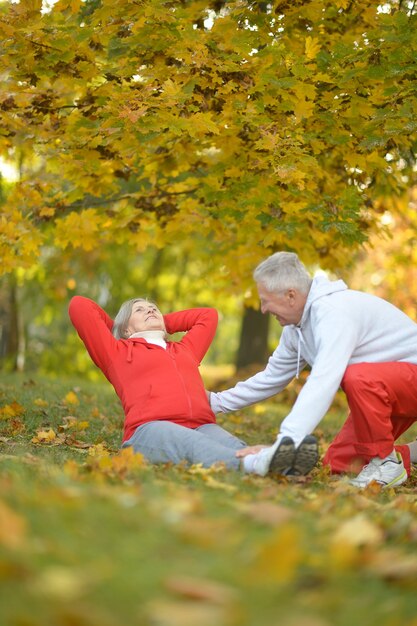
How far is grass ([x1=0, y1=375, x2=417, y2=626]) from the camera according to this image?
1.83m

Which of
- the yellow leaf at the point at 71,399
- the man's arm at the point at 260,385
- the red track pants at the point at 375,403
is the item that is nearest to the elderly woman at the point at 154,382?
the man's arm at the point at 260,385

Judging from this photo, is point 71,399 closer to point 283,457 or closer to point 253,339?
point 283,457

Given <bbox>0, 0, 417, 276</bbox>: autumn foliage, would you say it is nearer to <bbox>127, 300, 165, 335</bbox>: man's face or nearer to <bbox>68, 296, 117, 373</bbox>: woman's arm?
<bbox>127, 300, 165, 335</bbox>: man's face

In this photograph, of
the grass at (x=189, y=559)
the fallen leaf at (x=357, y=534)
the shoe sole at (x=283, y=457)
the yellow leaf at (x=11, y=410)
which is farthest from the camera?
the yellow leaf at (x=11, y=410)

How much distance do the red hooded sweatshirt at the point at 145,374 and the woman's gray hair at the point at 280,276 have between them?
2.57 ft

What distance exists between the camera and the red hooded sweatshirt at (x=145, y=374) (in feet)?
14.9

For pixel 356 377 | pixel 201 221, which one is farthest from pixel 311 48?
pixel 356 377

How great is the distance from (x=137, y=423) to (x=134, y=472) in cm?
106

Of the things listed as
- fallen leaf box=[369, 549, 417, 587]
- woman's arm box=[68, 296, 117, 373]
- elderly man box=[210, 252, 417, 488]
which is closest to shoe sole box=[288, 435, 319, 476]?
elderly man box=[210, 252, 417, 488]

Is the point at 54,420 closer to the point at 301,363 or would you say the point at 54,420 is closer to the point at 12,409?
the point at 12,409

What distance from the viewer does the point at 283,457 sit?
3.69 metres

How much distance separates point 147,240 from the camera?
7.10 metres

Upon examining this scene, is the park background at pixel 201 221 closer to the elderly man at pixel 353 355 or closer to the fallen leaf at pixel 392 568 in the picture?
the fallen leaf at pixel 392 568

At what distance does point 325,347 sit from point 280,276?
505 millimetres
